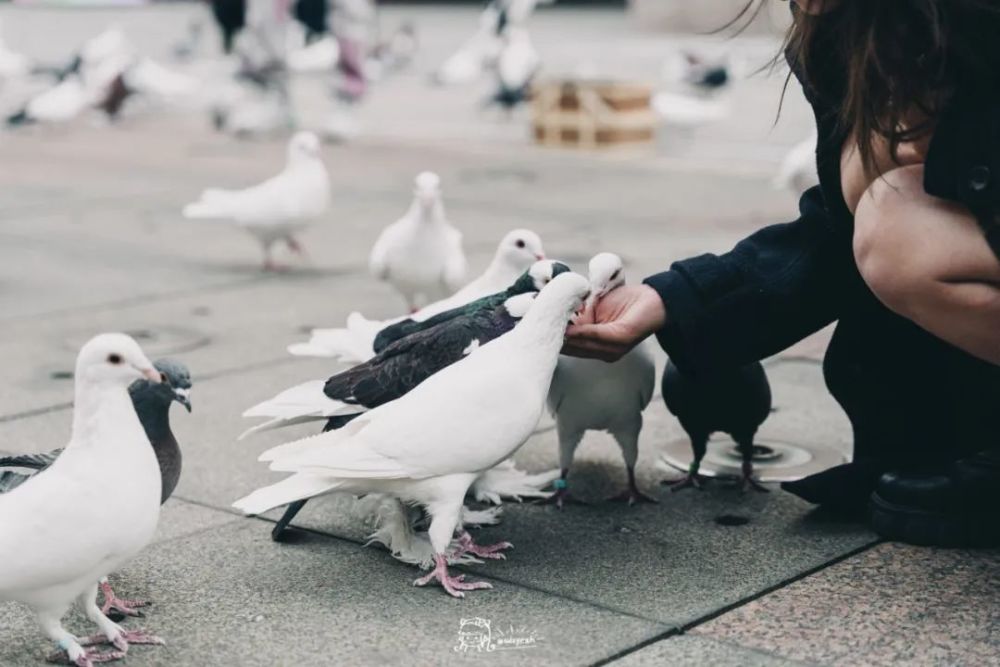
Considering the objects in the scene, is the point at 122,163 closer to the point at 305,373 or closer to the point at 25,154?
the point at 25,154

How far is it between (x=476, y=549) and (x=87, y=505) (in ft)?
3.55

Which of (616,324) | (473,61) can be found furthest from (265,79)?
(616,324)

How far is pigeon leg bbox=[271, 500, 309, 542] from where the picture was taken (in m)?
3.76

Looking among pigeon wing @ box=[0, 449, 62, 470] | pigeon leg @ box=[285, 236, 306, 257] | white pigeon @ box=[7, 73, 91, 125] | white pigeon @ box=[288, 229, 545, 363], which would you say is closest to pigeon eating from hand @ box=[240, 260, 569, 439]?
white pigeon @ box=[288, 229, 545, 363]

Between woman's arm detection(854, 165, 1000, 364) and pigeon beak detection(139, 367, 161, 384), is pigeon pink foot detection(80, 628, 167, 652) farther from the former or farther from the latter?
woman's arm detection(854, 165, 1000, 364)

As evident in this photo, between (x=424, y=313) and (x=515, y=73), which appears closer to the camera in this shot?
(x=424, y=313)

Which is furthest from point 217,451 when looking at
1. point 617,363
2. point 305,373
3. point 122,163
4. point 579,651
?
point 122,163

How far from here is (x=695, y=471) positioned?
429 centimetres

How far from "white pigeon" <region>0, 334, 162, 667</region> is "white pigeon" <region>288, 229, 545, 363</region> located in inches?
45.7

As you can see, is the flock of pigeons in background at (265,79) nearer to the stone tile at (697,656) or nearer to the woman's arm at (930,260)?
the woman's arm at (930,260)

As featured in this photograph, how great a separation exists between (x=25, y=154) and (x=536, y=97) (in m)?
4.28

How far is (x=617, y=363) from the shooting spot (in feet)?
13.4

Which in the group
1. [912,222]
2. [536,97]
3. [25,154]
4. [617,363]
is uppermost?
[912,222]

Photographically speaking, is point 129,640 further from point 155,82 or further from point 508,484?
point 155,82
